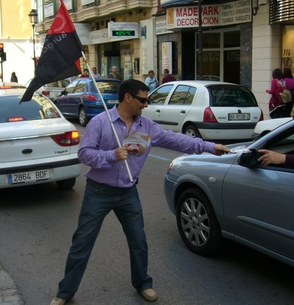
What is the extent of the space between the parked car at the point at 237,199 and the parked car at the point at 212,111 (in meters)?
6.12

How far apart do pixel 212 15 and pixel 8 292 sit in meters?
16.3

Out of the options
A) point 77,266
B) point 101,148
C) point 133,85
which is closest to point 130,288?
point 77,266

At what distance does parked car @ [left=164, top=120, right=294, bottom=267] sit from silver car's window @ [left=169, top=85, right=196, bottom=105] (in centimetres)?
668

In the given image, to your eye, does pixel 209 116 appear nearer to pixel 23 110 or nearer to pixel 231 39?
pixel 23 110

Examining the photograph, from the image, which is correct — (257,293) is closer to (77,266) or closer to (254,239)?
(254,239)

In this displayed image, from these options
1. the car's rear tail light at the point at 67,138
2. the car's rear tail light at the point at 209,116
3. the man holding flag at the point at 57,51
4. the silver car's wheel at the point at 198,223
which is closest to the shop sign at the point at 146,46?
the car's rear tail light at the point at 209,116

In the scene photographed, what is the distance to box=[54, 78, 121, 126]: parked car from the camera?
1630 centimetres

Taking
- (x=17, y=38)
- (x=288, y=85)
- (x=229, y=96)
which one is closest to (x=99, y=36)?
(x=288, y=85)

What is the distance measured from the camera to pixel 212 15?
19.0 metres

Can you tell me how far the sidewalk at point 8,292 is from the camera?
13.7 feet

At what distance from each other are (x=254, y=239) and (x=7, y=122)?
407 cm

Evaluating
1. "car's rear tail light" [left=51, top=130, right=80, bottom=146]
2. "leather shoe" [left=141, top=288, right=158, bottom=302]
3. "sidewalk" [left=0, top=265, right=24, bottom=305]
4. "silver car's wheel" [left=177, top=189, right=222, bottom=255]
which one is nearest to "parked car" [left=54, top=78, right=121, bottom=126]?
"car's rear tail light" [left=51, top=130, right=80, bottom=146]

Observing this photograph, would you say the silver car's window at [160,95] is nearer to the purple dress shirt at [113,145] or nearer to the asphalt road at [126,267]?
the asphalt road at [126,267]

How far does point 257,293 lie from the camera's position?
4.32 metres
